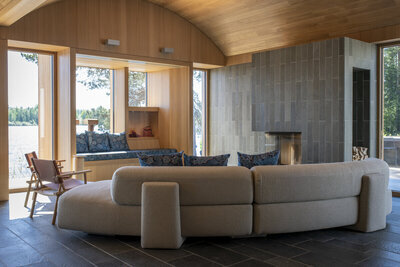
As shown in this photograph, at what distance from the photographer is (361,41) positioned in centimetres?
671

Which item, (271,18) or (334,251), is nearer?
(334,251)

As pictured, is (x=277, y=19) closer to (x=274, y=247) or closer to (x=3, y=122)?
(x=274, y=247)

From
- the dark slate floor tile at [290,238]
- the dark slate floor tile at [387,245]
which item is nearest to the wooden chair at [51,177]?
the dark slate floor tile at [290,238]

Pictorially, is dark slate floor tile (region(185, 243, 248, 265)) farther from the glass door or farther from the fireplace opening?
the glass door

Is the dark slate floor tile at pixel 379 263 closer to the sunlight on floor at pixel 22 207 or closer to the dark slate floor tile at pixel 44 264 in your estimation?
the dark slate floor tile at pixel 44 264

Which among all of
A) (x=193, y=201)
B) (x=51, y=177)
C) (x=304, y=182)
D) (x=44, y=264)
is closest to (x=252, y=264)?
(x=193, y=201)

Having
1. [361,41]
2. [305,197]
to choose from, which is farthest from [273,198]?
[361,41]

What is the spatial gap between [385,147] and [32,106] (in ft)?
21.2

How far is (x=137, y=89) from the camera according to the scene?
30.9 feet

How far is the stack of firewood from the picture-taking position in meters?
6.85

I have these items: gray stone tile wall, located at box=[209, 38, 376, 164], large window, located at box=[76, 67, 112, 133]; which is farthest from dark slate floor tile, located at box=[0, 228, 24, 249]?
gray stone tile wall, located at box=[209, 38, 376, 164]

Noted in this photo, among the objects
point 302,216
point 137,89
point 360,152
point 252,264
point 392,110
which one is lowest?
point 252,264

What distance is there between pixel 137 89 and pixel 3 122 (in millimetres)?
3684

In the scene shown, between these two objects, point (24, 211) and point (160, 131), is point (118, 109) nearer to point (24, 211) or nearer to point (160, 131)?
point (160, 131)
